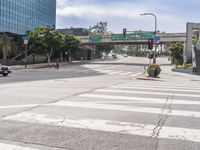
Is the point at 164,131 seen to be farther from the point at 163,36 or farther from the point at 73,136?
the point at 163,36

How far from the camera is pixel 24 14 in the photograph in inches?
3551

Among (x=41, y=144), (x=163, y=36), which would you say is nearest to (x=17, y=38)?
(x=163, y=36)

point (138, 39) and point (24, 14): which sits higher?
point (24, 14)

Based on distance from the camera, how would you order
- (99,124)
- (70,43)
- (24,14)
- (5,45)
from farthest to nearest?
1. (24,14)
2. (70,43)
3. (5,45)
4. (99,124)

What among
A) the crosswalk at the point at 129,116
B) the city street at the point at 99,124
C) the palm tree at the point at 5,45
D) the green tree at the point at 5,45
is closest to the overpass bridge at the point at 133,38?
the green tree at the point at 5,45

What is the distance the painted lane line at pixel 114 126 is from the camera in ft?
23.9

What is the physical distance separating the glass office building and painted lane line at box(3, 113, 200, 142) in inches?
2877

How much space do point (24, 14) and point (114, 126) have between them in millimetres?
86010

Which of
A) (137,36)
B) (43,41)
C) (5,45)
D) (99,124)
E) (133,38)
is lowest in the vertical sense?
(99,124)

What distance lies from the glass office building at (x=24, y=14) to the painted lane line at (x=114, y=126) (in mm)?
73073

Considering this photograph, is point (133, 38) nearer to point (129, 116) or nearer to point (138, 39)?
point (138, 39)

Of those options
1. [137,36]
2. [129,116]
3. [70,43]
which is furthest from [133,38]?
[129,116]

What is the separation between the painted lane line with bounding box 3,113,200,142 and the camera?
7.29 meters

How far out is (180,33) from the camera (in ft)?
258
